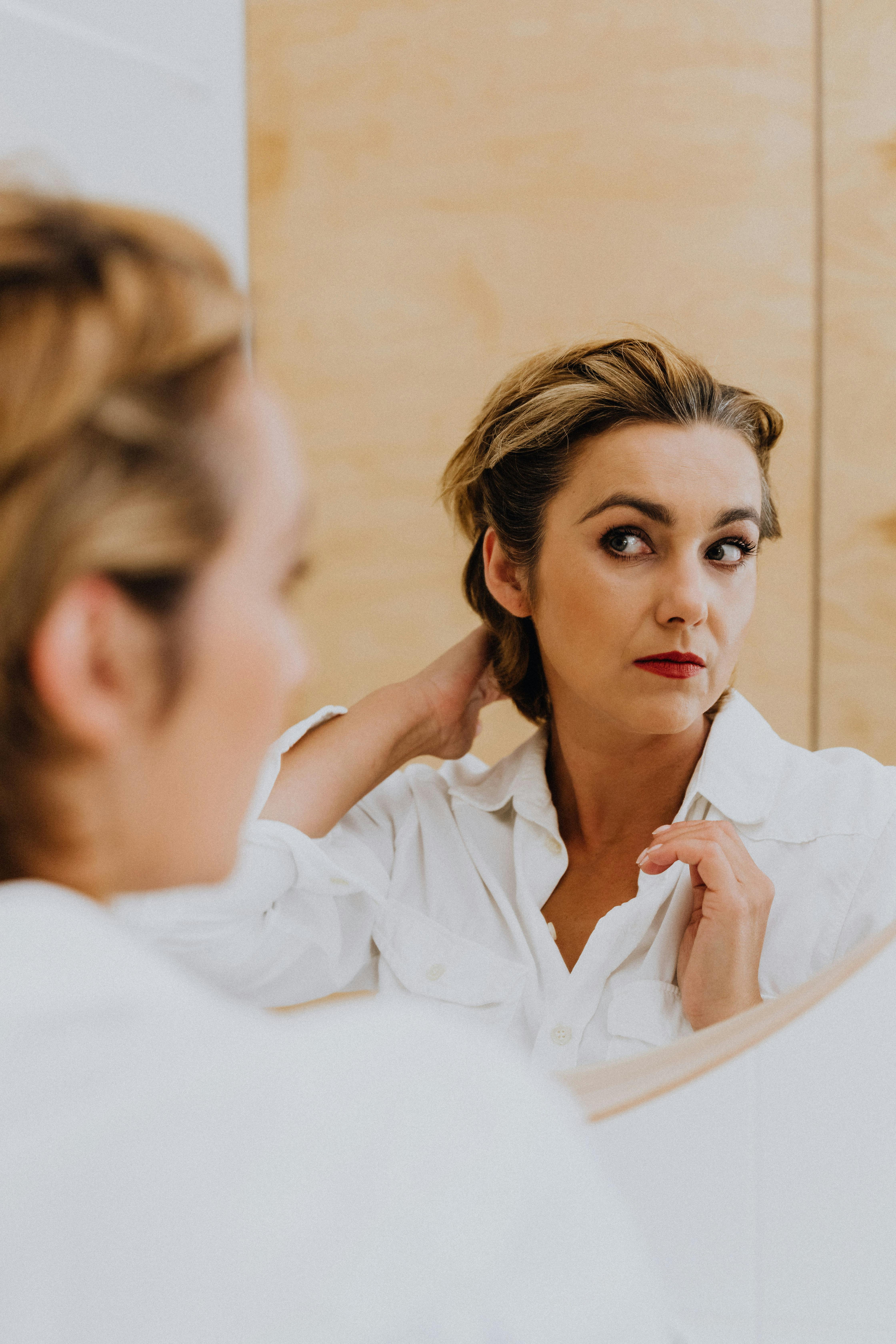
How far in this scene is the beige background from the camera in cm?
48

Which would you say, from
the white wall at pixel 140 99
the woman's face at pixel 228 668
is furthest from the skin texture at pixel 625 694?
the woman's face at pixel 228 668

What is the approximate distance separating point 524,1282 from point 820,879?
36 cm

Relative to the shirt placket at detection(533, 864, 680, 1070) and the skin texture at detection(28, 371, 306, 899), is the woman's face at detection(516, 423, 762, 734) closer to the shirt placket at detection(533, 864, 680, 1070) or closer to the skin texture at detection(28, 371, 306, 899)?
the shirt placket at detection(533, 864, 680, 1070)

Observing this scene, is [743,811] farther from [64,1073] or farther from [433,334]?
[64,1073]

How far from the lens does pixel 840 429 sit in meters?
0.49

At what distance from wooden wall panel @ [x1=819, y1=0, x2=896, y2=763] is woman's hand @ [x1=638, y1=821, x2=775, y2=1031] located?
0.38 ft

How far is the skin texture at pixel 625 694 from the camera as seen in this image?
1.43 ft

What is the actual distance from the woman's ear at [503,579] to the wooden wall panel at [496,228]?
36 millimetres

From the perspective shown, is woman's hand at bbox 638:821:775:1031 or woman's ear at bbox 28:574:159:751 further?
woman's hand at bbox 638:821:775:1031

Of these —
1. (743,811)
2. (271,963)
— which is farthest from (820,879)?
(271,963)

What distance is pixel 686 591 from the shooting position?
463 mm

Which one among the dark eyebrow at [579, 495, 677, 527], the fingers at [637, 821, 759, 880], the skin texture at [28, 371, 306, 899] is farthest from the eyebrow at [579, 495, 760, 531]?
the skin texture at [28, 371, 306, 899]

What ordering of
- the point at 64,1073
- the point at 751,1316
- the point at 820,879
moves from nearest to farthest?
1. the point at 64,1073
2. the point at 751,1316
3. the point at 820,879

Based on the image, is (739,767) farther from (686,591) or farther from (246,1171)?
(246,1171)
